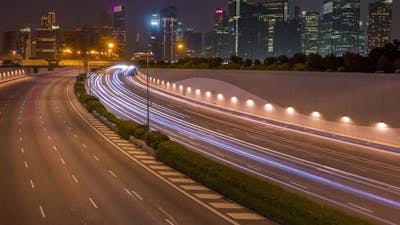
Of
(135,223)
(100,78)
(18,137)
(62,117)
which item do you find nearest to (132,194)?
(135,223)

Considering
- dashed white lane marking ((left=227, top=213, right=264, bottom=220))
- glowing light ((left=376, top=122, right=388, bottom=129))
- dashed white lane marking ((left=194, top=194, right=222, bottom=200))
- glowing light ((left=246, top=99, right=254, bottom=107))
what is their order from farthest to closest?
glowing light ((left=246, top=99, right=254, bottom=107)), glowing light ((left=376, top=122, right=388, bottom=129)), dashed white lane marking ((left=194, top=194, right=222, bottom=200)), dashed white lane marking ((left=227, top=213, right=264, bottom=220))

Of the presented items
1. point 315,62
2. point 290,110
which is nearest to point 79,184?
point 290,110

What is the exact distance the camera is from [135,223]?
77.4ft

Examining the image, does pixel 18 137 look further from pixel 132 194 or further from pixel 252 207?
pixel 252 207

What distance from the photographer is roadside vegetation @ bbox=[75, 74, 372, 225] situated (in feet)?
71.5

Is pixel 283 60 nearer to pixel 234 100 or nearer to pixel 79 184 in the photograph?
pixel 234 100

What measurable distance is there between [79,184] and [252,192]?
36.0 feet

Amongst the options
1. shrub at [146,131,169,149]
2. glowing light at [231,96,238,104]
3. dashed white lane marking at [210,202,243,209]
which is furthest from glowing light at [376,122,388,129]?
glowing light at [231,96,238,104]

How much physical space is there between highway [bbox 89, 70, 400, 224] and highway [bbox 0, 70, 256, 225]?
6261 millimetres

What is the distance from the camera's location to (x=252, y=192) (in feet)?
87.1

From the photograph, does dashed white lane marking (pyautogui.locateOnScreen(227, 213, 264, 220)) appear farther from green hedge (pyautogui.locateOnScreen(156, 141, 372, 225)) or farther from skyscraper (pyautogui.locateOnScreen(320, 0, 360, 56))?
skyscraper (pyautogui.locateOnScreen(320, 0, 360, 56))

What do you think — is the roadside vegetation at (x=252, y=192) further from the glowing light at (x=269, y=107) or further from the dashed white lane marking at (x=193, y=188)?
the glowing light at (x=269, y=107)

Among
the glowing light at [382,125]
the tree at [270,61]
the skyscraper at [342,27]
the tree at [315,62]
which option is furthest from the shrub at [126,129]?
the skyscraper at [342,27]

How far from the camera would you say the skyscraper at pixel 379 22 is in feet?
363
